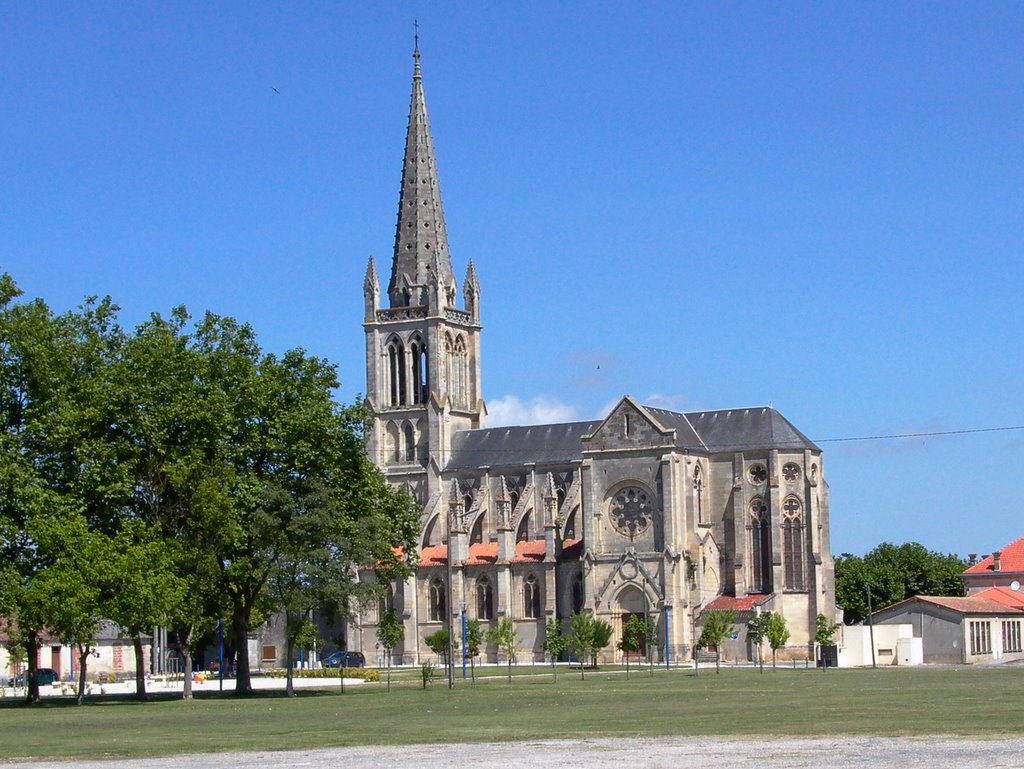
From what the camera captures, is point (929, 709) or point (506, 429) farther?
point (506, 429)

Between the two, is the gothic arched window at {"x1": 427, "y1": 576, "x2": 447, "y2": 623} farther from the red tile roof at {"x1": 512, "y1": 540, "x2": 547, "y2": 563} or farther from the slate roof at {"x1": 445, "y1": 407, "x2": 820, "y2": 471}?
the slate roof at {"x1": 445, "y1": 407, "x2": 820, "y2": 471}

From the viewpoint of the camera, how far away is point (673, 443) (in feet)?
399

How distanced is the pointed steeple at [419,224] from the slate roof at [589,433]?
1176 cm

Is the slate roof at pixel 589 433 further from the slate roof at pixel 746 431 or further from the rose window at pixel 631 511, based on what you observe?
the rose window at pixel 631 511

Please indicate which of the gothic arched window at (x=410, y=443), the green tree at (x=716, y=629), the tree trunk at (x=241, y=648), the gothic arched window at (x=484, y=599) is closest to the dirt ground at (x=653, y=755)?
the tree trunk at (x=241, y=648)

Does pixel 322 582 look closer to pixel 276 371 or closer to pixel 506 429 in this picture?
pixel 276 371

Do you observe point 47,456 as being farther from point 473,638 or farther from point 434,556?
point 434,556

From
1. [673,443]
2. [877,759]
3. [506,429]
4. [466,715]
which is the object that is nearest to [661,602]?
[673,443]

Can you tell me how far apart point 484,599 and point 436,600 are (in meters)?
3.86

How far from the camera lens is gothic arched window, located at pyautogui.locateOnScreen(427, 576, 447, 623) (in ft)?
433

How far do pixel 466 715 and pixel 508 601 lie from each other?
80628mm

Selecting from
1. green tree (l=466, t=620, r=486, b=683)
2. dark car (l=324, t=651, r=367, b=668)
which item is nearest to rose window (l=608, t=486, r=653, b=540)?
green tree (l=466, t=620, r=486, b=683)

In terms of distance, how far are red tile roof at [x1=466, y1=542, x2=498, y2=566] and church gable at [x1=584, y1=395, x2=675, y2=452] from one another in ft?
38.0

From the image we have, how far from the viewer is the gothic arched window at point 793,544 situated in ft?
398
